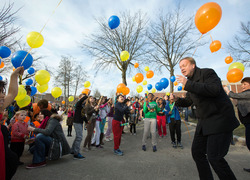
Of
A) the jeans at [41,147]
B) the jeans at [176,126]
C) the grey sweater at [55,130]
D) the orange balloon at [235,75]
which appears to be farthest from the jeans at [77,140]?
the orange balloon at [235,75]

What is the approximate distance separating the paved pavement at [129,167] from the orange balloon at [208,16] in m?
3.50

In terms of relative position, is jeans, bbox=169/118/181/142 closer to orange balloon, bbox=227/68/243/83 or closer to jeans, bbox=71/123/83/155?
orange balloon, bbox=227/68/243/83

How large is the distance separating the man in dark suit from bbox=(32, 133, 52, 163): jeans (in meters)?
3.31

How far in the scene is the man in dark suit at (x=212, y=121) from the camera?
176 cm

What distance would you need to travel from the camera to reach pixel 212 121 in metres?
1.84

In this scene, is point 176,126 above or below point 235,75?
below

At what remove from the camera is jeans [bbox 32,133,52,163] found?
127 inches

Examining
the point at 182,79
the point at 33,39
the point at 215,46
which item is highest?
the point at 215,46

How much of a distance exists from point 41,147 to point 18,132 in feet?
2.40

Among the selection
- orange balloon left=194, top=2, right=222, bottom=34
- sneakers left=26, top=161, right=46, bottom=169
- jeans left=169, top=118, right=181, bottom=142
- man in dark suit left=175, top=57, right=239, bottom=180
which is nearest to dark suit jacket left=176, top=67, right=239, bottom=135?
man in dark suit left=175, top=57, right=239, bottom=180

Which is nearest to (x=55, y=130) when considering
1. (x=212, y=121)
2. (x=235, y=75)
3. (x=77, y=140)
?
(x=77, y=140)

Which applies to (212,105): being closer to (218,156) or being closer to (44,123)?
(218,156)

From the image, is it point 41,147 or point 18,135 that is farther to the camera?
point 18,135

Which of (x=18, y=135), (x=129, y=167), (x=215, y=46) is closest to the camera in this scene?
(x=129, y=167)
